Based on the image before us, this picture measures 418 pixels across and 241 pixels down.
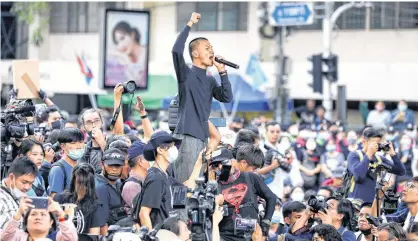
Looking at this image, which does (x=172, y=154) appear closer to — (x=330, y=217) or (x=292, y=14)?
(x=330, y=217)

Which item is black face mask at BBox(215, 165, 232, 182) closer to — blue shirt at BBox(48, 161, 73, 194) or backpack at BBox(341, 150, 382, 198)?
blue shirt at BBox(48, 161, 73, 194)

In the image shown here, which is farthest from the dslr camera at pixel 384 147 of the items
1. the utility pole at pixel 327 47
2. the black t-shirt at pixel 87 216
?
the utility pole at pixel 327 47

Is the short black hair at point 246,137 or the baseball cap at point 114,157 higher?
the short black hair at point 246,137

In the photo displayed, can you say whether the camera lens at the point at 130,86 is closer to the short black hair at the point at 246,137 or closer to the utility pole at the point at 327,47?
the short black hair at the point at 246,137

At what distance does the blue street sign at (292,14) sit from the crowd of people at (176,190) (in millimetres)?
12006

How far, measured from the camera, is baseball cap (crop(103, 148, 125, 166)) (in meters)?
10.5

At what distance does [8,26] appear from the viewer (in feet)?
130

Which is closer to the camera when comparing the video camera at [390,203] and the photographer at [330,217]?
the photographer at [330,217]

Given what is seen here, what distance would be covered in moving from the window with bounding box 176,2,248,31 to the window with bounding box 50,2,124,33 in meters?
3.42

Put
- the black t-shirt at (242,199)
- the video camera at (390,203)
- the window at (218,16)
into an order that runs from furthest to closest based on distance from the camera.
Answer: the window at (218,16)
the video camera at (390,203)
the black t-shirt at (242,199)

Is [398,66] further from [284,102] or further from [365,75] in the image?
[284,102]

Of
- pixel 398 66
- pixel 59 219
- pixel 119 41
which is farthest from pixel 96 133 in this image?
pixel 398 66

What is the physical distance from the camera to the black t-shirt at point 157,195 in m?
9.61

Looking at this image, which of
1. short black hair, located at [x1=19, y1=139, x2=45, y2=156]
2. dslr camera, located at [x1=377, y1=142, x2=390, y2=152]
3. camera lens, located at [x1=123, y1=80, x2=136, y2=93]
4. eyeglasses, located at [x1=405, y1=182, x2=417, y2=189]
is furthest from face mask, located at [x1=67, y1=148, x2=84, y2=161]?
dslr camera, located at [x1=377, y1=142, x2=390, y2=152]
